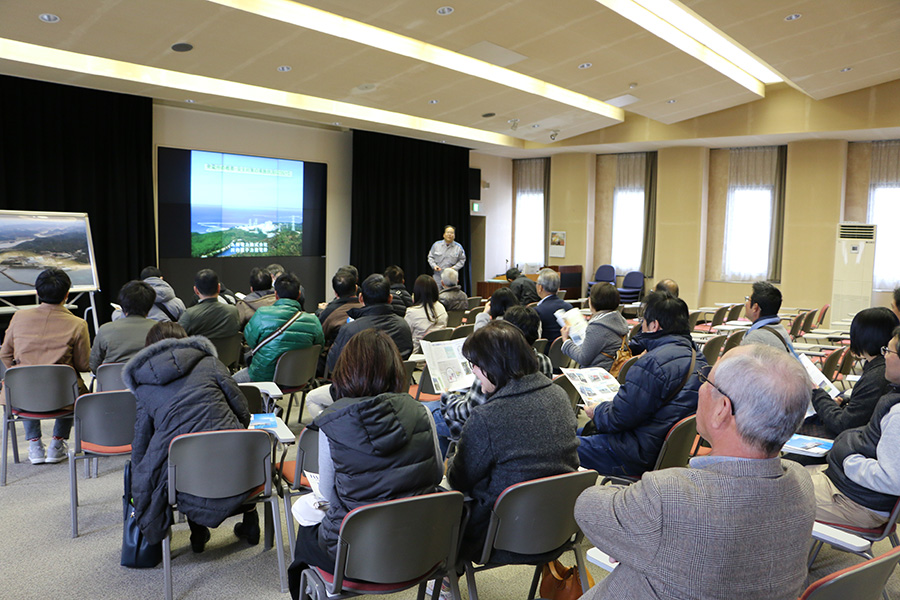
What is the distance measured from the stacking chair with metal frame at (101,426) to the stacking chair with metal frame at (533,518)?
204 cm

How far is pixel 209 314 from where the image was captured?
495cm

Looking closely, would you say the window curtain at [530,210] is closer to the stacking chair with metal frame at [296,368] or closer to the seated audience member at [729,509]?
the stacking chair with metal frame at [296,368]

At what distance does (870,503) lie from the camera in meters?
2.49

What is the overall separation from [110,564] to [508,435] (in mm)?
2151

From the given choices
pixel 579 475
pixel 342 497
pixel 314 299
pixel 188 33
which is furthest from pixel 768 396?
pixel 314 299

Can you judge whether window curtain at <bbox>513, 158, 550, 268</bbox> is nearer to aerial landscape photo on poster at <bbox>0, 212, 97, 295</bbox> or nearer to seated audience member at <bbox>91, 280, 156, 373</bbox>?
aerial landscape photo on poster at <bbox>0, 212, 97, 295</bbox>

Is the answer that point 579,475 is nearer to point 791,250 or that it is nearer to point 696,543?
point 696,543

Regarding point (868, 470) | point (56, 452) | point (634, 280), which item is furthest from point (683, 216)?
point (56, 452)

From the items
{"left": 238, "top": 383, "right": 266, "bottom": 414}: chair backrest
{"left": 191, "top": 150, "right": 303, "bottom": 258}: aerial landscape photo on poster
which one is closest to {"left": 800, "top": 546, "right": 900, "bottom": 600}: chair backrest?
{"left": 238, "top": 383, "right": 266, "bottom": 414}: chair backrest

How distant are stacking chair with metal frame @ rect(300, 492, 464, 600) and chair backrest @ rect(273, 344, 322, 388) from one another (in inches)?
98.8

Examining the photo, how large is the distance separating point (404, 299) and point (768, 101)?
7.52 meters

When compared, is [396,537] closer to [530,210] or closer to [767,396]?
[767,396]

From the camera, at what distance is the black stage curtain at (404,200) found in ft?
36.9

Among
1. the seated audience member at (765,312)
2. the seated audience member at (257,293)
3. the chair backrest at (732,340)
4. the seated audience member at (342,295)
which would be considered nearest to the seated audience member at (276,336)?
the seated audience member at (342,295)
